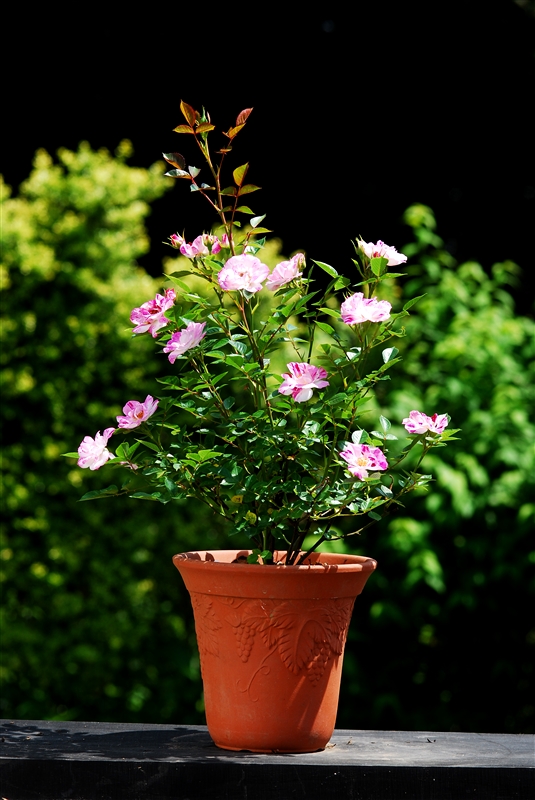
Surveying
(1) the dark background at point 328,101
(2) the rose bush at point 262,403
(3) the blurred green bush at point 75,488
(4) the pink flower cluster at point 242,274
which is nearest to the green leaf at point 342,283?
(2) the rose bush at point 262,403

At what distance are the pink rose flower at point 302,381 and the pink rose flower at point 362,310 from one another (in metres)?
0.08

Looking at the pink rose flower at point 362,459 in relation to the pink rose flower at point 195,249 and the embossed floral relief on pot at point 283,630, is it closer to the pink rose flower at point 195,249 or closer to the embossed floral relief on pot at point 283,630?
the embossed floral relief on pot at point 283,630

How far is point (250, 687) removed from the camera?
1.28m

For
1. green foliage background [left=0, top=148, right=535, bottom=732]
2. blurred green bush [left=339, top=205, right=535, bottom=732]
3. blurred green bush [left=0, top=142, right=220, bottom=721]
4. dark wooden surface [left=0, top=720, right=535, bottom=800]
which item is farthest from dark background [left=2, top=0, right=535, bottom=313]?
dark wooden surface [left=0, top=720, right=535, bottom=800]

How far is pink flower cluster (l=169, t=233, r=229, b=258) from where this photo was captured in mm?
1298

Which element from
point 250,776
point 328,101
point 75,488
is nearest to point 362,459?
point 250,776

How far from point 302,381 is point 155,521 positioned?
86.2 inches

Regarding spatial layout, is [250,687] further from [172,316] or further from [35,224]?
[35,224]

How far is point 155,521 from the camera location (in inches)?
131

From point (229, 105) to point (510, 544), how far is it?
3463mm

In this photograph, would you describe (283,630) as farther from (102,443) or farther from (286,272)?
(286,272)

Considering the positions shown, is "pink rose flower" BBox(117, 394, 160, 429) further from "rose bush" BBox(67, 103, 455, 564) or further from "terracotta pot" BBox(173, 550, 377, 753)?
"terracotta pot" BBox(173, 550, 377, 753)

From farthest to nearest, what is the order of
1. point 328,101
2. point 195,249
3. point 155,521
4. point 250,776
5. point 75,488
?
point 328,101, point 155,521, point 75,488, point 195,249, point 250,776

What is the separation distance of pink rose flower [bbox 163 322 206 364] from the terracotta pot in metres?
0.32
